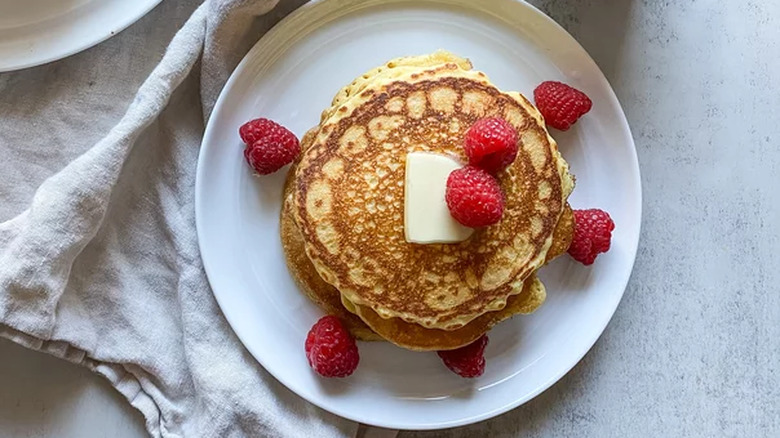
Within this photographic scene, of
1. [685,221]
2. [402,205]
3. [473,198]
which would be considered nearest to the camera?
[473,198]

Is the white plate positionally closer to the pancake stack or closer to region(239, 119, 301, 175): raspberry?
region(239, 119, 301, 175): raspberry

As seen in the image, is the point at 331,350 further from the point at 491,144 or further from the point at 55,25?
the point at 55,25

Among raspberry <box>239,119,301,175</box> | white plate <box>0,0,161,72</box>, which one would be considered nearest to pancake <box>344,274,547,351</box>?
raspberry <box>239,119,301,175</box>

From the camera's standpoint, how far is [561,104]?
197 cm

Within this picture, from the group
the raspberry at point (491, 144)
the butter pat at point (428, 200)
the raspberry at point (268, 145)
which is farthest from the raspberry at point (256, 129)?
the raspberry at point (491, 144)

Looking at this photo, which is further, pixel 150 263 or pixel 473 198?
pixel 150 263

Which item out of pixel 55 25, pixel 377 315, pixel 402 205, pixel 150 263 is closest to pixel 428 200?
pixel 402 205

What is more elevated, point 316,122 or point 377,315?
point 316,122

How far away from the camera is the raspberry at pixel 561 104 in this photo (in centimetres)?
197

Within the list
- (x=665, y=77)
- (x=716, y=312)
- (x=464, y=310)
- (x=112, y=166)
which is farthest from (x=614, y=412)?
(x=112, y=166)

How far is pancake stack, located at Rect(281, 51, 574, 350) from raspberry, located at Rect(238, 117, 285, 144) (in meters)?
0.12

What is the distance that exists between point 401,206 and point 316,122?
34cm

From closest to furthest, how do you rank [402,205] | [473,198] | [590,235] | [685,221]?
[473,198] → [402,205] → [590,235] → [685,221]

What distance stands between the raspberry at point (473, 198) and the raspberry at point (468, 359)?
337mm
